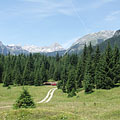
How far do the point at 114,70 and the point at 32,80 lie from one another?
5203cm

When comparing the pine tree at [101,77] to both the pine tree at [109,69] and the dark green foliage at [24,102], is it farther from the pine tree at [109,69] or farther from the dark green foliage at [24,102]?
the dark green foliage at [24,102]

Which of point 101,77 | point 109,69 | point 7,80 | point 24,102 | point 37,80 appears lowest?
point 37,80

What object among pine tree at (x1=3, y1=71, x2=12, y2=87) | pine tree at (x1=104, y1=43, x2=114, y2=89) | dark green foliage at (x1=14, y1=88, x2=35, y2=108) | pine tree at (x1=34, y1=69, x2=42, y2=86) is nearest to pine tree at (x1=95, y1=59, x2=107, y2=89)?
pine tree at (x1=104, y1=43, x2=114, y2=89)

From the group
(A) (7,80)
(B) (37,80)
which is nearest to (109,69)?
(B) (37,80)

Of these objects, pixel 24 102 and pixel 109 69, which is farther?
pixel 109 69

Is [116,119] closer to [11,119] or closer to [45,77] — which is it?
[11,119]

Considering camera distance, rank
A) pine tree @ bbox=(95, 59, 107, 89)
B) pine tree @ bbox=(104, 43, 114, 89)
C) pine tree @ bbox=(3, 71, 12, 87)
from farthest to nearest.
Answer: pine tree @ bbox=(3, 71, 12, 87), pine tree @ bbox=(95, 59, 107, 89), pine tree @ bbox=(104, 43, 114, 89)

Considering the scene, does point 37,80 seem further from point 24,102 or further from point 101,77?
point 24,102

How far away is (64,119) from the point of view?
15.9 m

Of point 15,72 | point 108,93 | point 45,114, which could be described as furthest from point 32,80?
point 45,114

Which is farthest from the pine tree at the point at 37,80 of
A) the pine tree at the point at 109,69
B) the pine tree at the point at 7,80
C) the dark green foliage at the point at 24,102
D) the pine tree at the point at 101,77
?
the dark green foliage at the point at 24,102

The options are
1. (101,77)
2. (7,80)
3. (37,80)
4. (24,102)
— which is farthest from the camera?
(7,80)

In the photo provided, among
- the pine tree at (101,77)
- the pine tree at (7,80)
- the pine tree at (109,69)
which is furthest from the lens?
the pine tree at (7,80)

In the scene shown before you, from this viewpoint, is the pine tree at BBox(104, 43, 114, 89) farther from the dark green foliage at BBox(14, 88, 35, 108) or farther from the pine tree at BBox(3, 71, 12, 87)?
the pine tree at BBox(3, 71, 12, 87)
